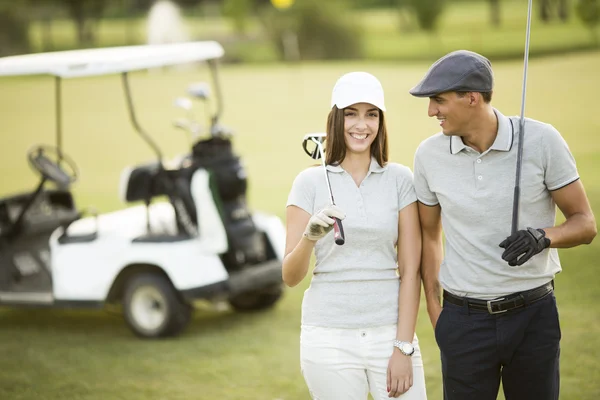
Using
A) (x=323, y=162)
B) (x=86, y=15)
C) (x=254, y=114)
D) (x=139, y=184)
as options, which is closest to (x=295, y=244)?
(x=323, y=162)

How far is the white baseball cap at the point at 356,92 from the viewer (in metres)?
2.86

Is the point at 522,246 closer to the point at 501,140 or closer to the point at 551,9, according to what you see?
the point at 501,140

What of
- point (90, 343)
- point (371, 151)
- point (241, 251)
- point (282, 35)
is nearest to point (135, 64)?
point (241, 251)

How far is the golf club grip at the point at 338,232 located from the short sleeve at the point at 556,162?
0.65 metres

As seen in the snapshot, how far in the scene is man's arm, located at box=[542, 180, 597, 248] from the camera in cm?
279

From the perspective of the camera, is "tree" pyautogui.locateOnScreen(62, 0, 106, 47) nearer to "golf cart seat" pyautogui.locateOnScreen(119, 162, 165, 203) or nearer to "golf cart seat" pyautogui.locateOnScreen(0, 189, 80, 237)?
"golf cart seat" pyautogui.locateOnScreen(0, 189, 80, 237)

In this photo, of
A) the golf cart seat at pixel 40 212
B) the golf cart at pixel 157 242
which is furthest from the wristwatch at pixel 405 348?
the golf cart seat at pixel 40 212

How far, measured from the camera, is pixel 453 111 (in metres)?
2.86

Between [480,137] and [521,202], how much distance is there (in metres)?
0.23

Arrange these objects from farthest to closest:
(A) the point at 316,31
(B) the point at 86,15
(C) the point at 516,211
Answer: (B) the point at 86,15 < (A) the point at 316,31 < (C) the point at 516,211

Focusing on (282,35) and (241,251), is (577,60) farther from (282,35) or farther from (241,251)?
(241,251)

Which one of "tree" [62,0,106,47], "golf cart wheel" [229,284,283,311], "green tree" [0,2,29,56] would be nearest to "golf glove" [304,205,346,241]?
"golf cart wheel" [229,284,283,311]

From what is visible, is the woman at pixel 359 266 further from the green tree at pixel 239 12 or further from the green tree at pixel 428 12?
the green tree at pixel 239 12

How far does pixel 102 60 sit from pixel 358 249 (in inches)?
136
